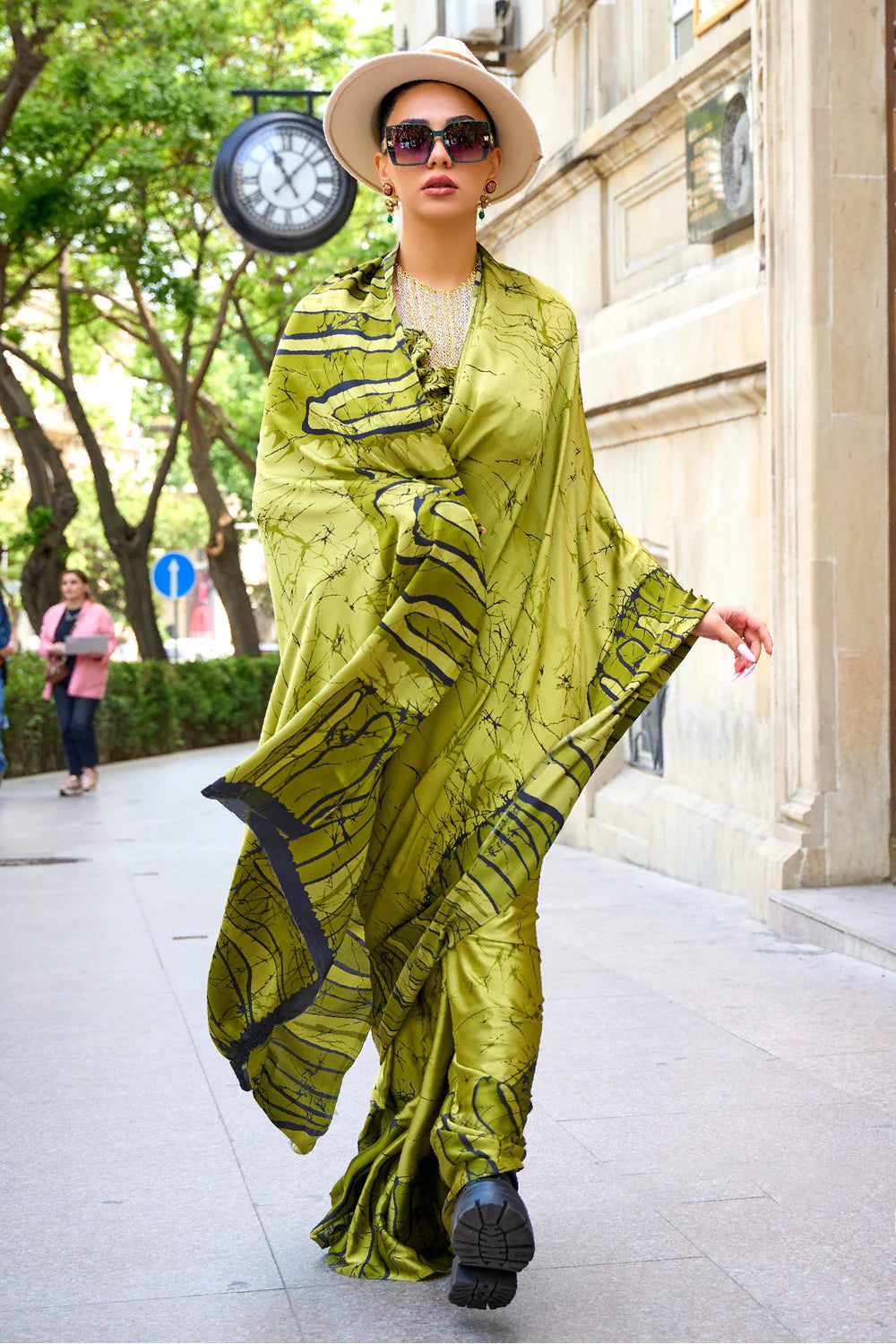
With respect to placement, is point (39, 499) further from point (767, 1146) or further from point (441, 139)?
point (441, 139)

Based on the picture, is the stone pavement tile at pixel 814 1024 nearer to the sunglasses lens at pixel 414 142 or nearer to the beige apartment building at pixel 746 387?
the beige apartment building at pixel 746 387

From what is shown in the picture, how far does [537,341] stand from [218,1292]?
73.6 inches

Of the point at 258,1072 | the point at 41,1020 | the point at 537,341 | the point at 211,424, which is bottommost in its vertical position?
the point at 41,1020

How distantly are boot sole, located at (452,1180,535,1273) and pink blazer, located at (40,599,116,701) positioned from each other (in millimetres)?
12174

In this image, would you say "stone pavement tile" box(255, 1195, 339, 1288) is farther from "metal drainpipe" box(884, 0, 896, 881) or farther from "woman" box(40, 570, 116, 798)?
"woman" box(40, 570, 116, 798)

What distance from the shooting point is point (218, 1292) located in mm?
3326

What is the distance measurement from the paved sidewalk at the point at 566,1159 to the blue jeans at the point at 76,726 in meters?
7.60

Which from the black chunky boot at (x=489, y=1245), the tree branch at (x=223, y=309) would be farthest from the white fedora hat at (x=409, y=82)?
the tree branch at (x=223, y=309)

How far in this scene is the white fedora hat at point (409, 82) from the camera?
3.40 m

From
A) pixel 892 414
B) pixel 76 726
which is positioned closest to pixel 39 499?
pixel 76 726

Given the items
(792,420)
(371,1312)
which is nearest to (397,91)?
(371,1312)

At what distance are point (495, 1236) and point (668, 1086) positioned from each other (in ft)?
6.56

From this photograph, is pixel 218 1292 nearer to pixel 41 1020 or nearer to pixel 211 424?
pixel 41 1020

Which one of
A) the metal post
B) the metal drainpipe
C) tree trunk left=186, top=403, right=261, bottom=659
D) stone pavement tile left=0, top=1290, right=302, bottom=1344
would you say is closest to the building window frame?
the metal post
